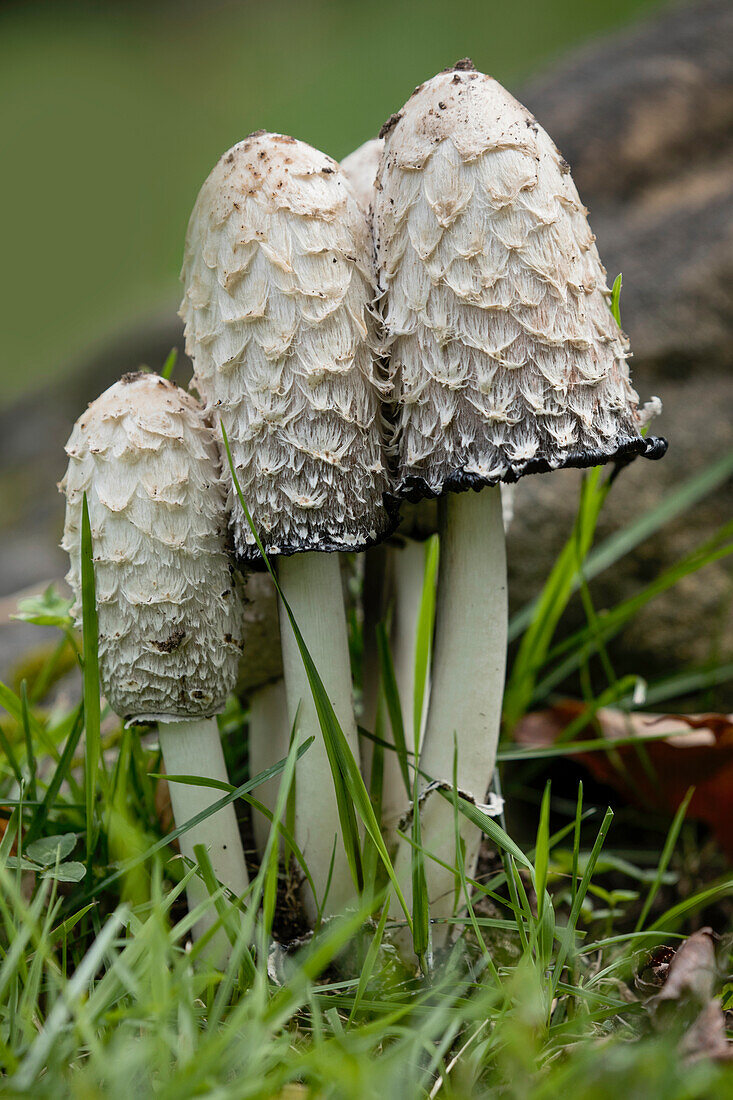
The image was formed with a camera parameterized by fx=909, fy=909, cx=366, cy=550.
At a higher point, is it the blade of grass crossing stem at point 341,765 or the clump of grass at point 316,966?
the blade of grass crossing stem at point 341,765

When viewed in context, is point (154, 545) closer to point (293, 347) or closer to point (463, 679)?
point (293, 347)

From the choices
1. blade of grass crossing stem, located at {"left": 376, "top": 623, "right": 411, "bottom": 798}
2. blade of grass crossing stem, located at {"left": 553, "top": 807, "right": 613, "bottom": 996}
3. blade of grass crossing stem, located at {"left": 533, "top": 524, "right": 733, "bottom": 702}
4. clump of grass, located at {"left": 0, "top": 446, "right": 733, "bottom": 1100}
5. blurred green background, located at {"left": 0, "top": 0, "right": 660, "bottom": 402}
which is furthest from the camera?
blurred green background, located at {"left": 0, "top": 0, "right": 660, "bottom": 402}

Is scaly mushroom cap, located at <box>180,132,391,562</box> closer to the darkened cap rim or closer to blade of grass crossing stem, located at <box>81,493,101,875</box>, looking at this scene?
the darkened cap rim

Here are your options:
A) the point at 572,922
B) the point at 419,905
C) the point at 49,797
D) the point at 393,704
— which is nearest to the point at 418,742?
the point at 393,704

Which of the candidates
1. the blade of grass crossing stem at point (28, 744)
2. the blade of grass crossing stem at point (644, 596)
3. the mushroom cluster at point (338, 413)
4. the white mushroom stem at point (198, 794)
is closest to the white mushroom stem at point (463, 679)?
the mushroom cluster at point (338, 413)

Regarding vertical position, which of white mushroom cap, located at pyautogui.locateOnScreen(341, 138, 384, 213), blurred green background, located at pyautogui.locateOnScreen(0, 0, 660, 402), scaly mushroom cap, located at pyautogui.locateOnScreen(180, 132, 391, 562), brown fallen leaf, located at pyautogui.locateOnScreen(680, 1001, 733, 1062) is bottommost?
brown fallen leaf, located at pyautogui.locateOnScreen(680, 1001, 733, 1062)

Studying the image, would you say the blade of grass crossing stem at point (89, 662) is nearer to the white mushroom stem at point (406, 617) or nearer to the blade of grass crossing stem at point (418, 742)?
the blade of grass crossing stem at point (418, 742)

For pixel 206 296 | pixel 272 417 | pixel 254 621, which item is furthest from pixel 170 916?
pixel 206 296

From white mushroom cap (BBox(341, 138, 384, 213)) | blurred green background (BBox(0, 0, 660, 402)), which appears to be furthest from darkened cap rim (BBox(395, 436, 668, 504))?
blurred green background (BBox(0, 0, 660, 402))
